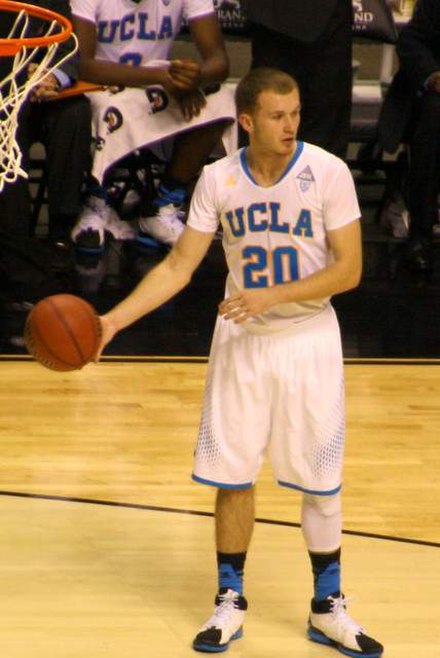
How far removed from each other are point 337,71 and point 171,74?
3.42 ft

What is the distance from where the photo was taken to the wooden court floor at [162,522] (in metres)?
4.77

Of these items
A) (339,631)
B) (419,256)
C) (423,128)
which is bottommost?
(339,631)

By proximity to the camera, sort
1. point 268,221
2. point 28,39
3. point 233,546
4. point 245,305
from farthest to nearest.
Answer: point 28,39
point 233,546
point 268,221
point 245,305

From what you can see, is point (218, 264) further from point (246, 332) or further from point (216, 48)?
point (246, 332)

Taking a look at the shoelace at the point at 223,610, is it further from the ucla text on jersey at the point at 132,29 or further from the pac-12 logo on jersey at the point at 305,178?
the ucla text on jersey at the point at 132,29

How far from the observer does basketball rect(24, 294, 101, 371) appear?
460 centimetres

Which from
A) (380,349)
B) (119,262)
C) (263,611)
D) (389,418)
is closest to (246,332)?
(263,611)

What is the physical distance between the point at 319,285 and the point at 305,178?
1.13ft

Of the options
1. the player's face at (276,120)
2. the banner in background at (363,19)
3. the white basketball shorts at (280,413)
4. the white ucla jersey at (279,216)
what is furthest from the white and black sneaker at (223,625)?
the banner in background at (363,19)

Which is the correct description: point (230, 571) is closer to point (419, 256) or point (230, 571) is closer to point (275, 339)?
point (275, 339)

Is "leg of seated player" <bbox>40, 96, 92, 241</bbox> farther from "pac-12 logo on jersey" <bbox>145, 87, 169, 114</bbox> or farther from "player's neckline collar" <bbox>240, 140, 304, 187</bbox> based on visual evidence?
"player's neckline collar" <bbox>240, 140, 304, 187</bbox>

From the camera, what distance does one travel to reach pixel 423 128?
956cm

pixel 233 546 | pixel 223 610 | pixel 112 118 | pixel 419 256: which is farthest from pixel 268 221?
pixel 419 256

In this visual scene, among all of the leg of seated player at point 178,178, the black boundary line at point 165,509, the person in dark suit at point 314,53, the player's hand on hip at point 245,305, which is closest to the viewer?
the player's hand on hip at point 245,305
